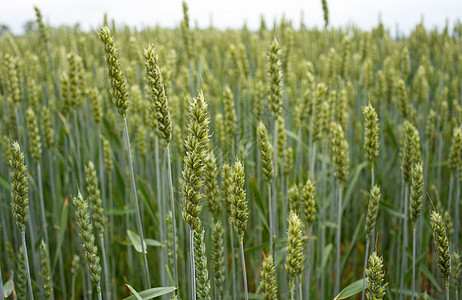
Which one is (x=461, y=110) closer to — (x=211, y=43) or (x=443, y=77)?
(x=443, y=77)

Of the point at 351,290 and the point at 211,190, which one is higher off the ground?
the point at 211,190

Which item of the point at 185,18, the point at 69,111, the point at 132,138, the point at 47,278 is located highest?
the point at 185,18

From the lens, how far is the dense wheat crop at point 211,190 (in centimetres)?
121

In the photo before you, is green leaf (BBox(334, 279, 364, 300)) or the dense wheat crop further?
green leaf (BBox(334, 279, 364, 300))

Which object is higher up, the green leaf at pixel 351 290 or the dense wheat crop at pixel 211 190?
the dense wheat crop at pixel 211 190

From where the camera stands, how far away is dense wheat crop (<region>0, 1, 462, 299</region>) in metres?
1.21

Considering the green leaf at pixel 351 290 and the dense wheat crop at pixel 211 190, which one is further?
the green leaf at pixel 351 290

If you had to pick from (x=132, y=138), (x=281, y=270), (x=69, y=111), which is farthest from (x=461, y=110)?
(x=69, y=111)

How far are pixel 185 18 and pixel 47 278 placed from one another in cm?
149

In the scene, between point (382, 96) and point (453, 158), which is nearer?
point (453, 158)

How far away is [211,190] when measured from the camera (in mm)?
1416

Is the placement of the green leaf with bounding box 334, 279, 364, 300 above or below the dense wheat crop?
below

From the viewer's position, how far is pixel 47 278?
1498mm

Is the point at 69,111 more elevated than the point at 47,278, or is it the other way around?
the point at 69,111
